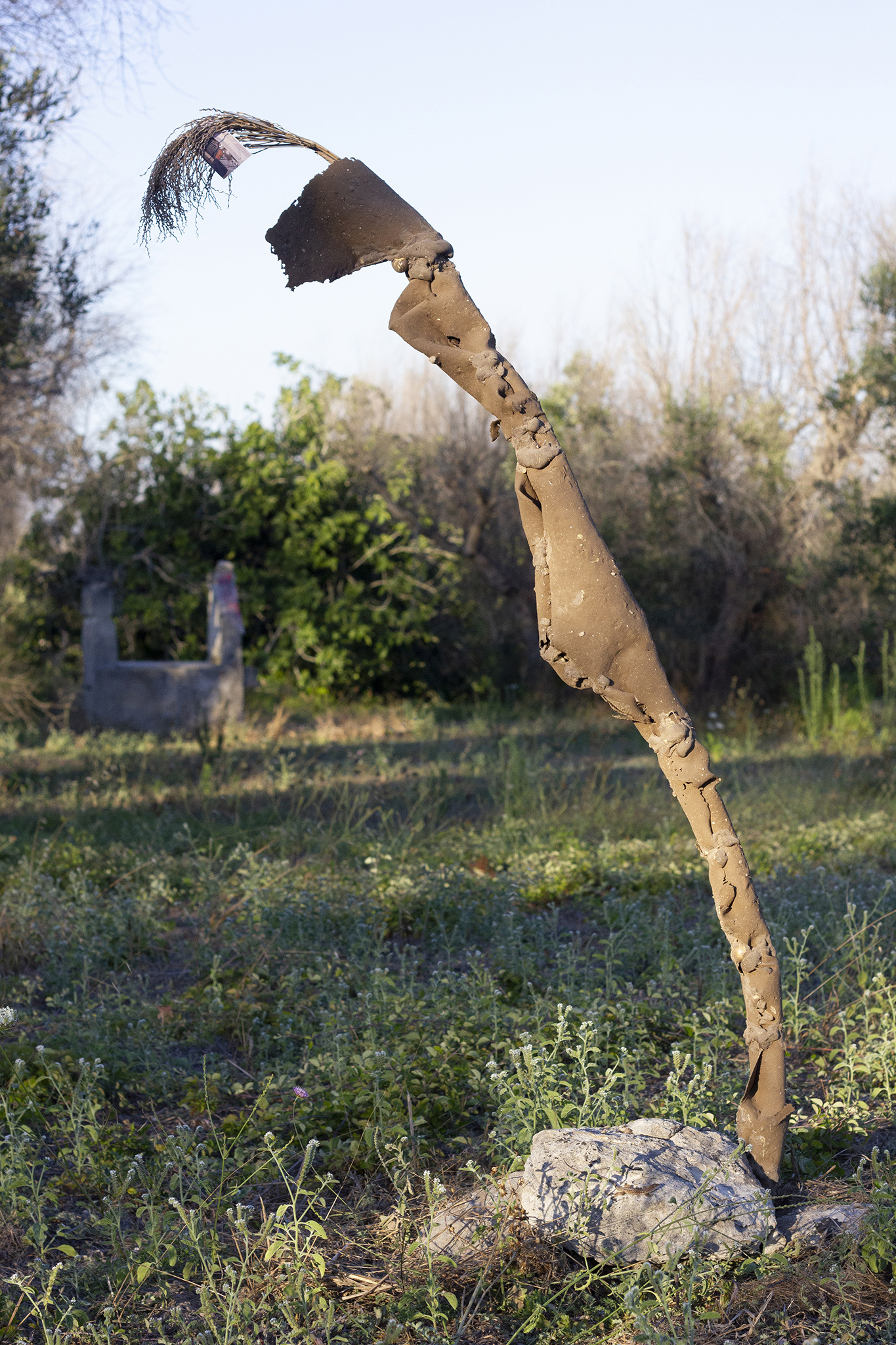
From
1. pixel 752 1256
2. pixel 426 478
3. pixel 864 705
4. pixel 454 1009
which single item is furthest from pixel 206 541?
pixel 752 1256

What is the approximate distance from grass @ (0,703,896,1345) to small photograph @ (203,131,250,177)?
210cm

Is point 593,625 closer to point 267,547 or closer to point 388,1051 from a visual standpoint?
point 388,1051

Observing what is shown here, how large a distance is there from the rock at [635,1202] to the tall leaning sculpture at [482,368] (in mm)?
649

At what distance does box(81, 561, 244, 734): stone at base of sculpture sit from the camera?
10680 millimetres

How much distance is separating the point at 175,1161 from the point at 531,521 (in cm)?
178

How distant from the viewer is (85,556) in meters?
12.0

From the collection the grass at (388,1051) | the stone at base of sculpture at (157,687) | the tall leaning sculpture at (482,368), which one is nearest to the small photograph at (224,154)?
the tall leaning sculpture at (482,368)

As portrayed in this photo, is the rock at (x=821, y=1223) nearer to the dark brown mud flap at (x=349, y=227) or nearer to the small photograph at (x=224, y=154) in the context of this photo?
the dark brown mud flap at (x=349, y=227)

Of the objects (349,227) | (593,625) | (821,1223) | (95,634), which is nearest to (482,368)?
(349,227)

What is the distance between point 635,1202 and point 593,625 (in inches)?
48.2

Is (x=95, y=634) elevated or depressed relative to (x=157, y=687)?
elevated

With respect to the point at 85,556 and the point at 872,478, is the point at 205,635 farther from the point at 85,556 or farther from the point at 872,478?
the point at 872,478

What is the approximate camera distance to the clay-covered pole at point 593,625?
2.25 metres

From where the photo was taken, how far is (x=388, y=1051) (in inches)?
124
